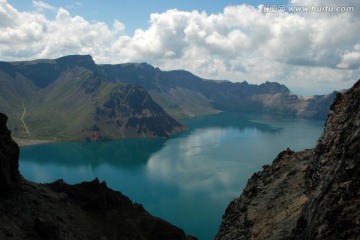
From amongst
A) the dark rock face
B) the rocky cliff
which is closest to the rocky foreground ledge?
the dark rock face

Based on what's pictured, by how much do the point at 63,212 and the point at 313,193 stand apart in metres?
63.7

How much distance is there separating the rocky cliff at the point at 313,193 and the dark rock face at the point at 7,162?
141ft

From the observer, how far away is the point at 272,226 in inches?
1921

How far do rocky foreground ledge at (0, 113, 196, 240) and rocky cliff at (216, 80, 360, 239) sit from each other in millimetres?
34874

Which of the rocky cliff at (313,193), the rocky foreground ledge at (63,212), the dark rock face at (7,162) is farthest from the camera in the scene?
the dark rock face at (7,162)

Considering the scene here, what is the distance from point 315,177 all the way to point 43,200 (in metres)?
60.3

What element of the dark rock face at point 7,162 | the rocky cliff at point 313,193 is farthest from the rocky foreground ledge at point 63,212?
the rocky cliff at point 313,193

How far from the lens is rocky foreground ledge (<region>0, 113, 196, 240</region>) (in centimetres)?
6788

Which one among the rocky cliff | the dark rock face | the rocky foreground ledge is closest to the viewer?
the rocky cliff

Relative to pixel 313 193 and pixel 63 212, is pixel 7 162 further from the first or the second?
pixel 313 193

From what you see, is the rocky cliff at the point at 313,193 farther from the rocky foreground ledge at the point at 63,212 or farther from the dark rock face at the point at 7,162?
the dark rock face at the point at 7,162

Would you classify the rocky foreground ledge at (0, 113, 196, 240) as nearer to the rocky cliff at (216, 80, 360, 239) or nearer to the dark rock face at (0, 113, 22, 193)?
the dark rock face at (0, 113, 22, 193)

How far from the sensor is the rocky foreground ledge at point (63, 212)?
6788 cm

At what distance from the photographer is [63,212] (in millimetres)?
85688
